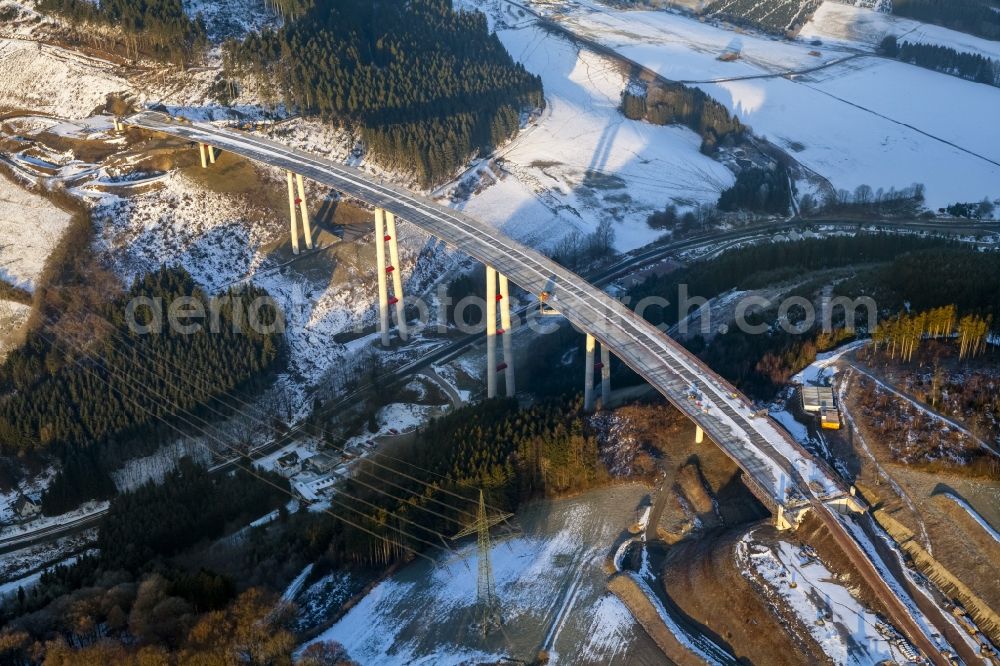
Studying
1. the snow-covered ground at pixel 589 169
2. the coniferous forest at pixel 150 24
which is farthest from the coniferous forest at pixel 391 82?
the coniferous forest at pixel 150 24

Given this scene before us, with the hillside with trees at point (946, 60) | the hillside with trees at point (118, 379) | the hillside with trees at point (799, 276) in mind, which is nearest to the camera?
the hillside with trees at point (799, 276)

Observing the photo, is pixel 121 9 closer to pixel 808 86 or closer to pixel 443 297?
pixel 443 297

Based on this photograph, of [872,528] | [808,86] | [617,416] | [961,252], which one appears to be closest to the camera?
[872,528]

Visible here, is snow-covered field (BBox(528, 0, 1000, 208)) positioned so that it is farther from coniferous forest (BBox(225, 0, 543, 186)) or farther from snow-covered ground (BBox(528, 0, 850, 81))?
coniferous forest (BBox(225, 0, 543, 186))

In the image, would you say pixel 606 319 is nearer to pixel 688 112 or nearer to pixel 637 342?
pixel 637 342

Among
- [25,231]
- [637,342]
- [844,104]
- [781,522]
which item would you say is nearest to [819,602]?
[781,522]

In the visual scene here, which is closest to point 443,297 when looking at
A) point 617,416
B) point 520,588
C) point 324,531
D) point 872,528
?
point 617,416

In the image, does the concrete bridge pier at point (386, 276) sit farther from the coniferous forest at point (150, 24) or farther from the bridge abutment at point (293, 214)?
the coniferous forest at point (150, 24)
